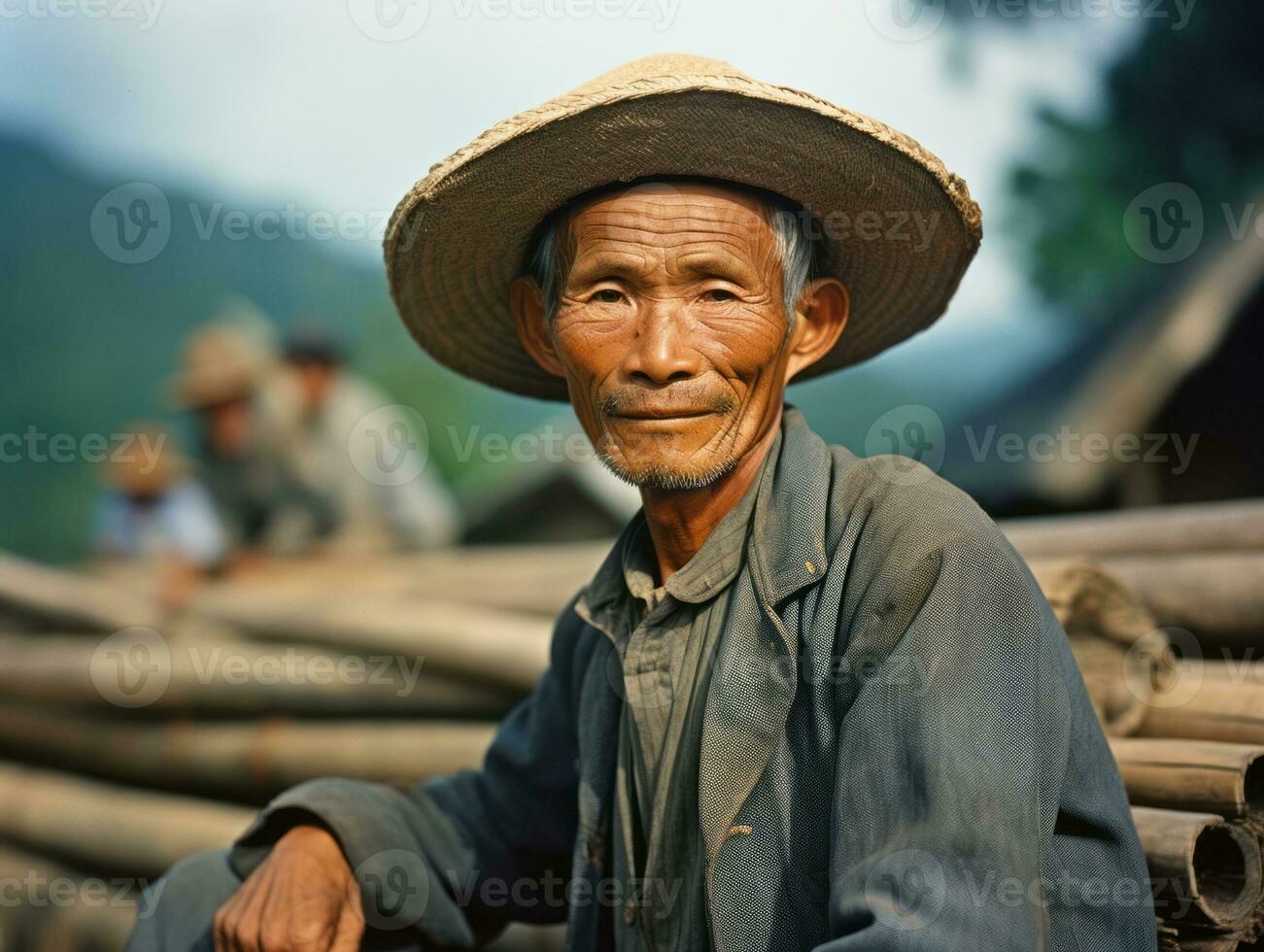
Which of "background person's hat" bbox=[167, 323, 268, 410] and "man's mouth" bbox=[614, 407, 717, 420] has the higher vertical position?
"background person's hat" bbox=[167, 323, 268, 410]

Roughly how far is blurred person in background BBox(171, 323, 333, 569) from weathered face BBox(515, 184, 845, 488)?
19.5ft

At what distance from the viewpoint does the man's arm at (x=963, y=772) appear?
1.51 m

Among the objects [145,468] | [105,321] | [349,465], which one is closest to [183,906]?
[349,465]

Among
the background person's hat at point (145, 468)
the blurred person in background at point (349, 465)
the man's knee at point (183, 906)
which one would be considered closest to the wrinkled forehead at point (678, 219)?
the man's knee at point (183, 906)

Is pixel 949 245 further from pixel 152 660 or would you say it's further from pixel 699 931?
pixel 152 660

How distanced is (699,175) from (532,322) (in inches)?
20.0

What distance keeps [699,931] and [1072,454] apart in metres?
4.39

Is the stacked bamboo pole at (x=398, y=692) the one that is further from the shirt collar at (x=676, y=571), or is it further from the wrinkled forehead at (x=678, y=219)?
the wrinkled forehead at (x=678, y=219)

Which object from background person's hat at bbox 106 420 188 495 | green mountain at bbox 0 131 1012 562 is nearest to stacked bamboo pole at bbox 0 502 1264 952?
background person's hat at bbox 106 420 188 495

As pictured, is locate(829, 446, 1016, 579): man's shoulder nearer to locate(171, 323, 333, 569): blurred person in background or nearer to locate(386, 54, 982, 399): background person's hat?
locate(386, 54, 982, 399): background person's hat

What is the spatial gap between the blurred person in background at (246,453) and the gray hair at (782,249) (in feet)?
18.9

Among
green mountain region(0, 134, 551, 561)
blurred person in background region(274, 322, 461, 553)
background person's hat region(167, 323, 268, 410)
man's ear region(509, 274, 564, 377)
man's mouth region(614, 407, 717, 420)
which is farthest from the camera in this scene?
green mountain region(0, 134, 551, 561)

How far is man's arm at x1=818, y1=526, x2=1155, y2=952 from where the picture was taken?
1.51 m

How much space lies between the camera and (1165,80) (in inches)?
265
